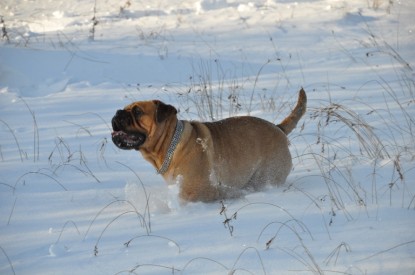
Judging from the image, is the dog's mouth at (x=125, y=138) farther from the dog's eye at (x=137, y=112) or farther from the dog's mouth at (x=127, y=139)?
the dog's eye at (x=137, y=112)

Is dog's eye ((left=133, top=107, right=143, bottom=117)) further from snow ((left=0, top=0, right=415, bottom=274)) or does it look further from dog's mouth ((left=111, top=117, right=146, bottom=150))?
snow ((left=0, top=0, right=415, bottom=274))

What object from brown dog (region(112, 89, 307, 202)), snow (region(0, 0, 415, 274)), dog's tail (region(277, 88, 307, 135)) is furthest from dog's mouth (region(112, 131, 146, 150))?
dog's tail (region(277, 88, 307, 135))

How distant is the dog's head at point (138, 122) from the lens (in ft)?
16.0

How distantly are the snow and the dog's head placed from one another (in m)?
0.48

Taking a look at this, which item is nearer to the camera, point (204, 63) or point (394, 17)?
point (204, 63)

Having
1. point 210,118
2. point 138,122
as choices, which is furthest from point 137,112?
point 210,118

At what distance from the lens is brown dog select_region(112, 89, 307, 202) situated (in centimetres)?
496

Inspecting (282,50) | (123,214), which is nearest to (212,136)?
(123,214)

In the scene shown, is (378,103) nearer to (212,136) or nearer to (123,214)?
(212,136)

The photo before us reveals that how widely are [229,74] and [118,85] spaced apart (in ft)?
6.80

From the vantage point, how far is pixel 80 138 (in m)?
6.83

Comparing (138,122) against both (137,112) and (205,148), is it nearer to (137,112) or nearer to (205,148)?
(137,112)

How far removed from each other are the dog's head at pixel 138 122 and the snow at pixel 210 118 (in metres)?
0.48

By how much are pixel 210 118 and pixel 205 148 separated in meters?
2.49
